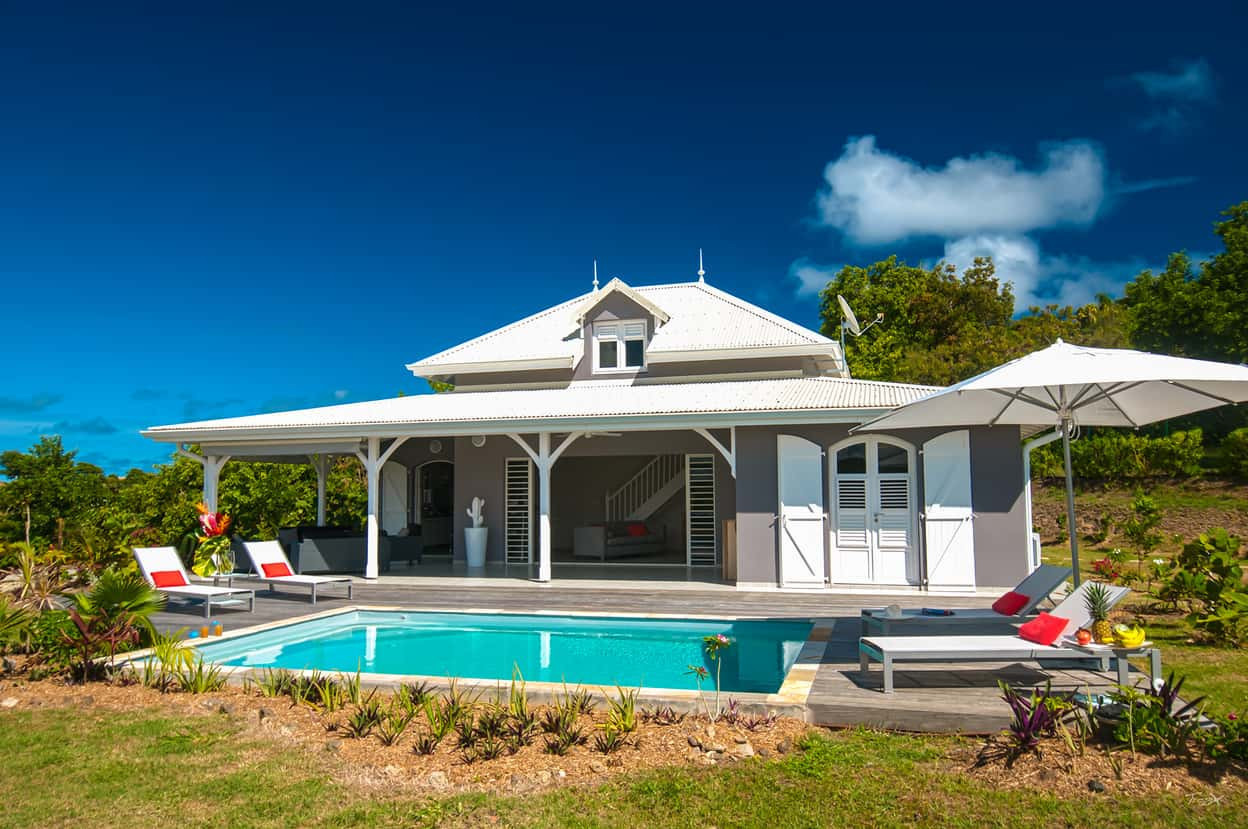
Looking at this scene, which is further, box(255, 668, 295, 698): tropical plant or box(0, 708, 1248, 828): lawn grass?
box(255, 668, 295, 698): tropical plant

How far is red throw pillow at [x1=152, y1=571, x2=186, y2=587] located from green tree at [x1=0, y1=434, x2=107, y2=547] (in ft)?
25.6

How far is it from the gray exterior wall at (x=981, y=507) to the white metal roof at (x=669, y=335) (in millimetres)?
4347

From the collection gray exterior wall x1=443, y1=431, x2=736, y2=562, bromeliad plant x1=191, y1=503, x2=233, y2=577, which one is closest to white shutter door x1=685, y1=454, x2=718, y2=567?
gray exterior wall x1=443, y1=431, x2=736, y2=562

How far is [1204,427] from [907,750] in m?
30.2

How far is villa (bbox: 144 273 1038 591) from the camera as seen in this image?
42.5 feet

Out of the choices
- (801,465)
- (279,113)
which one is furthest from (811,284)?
(801,465)

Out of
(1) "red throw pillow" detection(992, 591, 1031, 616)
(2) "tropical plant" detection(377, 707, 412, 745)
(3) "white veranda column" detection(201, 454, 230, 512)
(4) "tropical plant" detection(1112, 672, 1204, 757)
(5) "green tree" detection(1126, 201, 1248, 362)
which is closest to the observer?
(4) "tropical plant" detection(1112, 672, 1204, 757)

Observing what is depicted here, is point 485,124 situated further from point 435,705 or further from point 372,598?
point 435,705

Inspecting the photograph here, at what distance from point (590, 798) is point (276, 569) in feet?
33.5

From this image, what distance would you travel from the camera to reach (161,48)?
1881 centimetres

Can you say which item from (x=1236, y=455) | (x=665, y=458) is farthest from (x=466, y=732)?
(x=1236, y=455)

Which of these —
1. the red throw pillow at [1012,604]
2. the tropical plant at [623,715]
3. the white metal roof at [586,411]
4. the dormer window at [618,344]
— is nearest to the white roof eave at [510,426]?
the white metal roof at [586,411]

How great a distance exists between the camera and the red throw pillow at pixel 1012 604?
8.36 metres

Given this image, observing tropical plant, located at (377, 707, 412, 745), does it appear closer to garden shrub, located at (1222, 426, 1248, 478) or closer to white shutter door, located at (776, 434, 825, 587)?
white shutter door, located at (776, 434, 825, 587)
